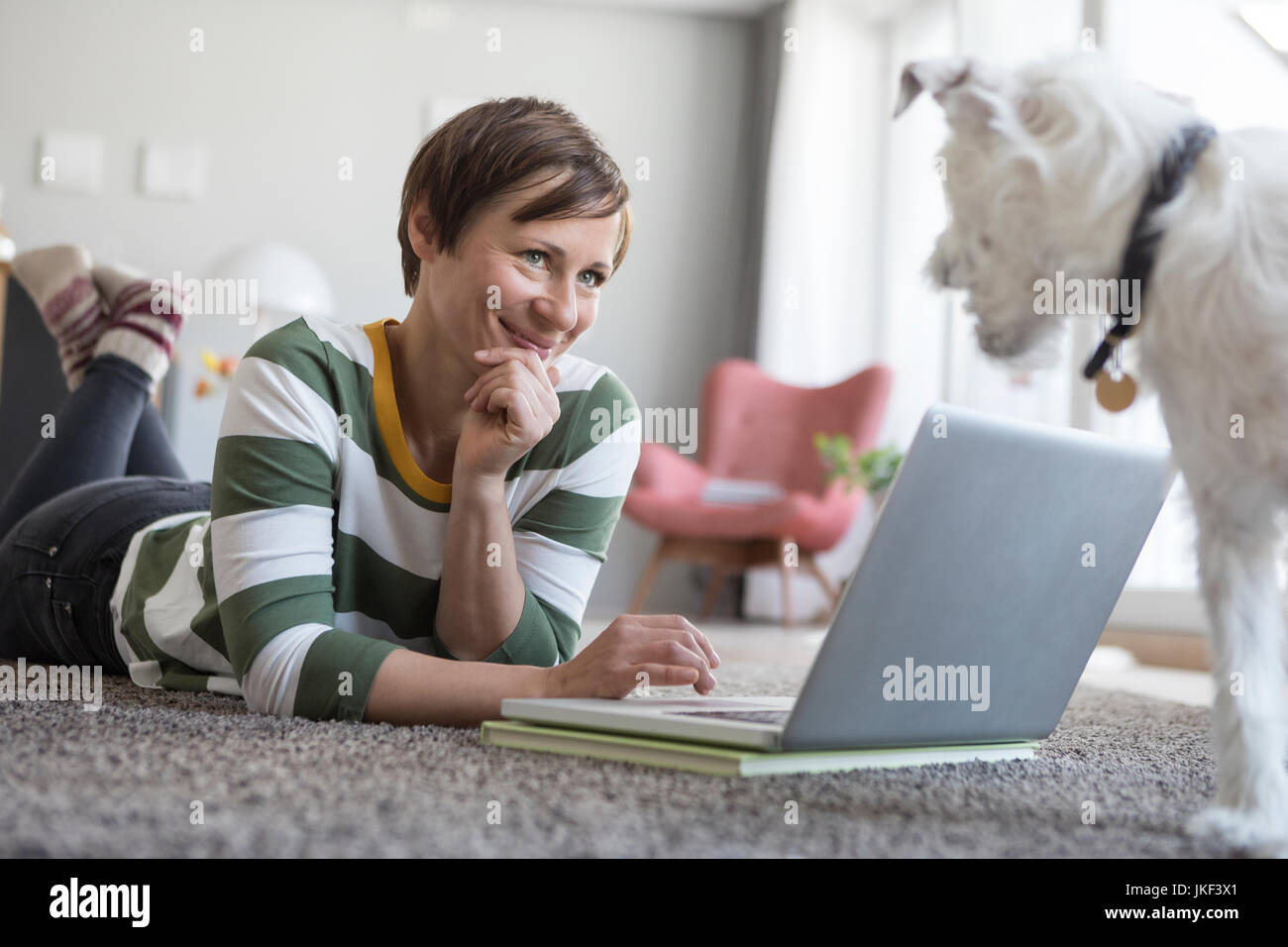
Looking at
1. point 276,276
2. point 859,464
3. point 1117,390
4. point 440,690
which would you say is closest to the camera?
point 1117,390

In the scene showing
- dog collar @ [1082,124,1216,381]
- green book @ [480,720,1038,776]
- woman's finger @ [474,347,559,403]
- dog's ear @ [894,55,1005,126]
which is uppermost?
dog's ear @ [894,55,1005,126]

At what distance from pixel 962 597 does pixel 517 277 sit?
0.55 metres

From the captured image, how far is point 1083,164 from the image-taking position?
2.50 ft

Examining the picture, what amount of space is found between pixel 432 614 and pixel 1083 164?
A: 798mm

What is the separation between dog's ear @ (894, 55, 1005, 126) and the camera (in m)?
0.79

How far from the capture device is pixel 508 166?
3.84 feet

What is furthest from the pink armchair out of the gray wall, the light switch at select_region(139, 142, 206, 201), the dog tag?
the dog tag

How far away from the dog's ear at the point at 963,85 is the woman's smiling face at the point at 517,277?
1.47ft

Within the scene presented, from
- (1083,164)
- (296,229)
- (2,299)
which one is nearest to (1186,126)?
(1083,164)

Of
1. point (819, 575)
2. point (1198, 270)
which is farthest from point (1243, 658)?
point (819, 575)

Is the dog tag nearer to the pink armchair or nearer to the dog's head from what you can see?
the dog's head

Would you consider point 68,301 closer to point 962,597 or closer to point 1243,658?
point 962,597

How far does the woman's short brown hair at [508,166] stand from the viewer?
1.17m

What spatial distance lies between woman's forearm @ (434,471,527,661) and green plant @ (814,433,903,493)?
2691mm
